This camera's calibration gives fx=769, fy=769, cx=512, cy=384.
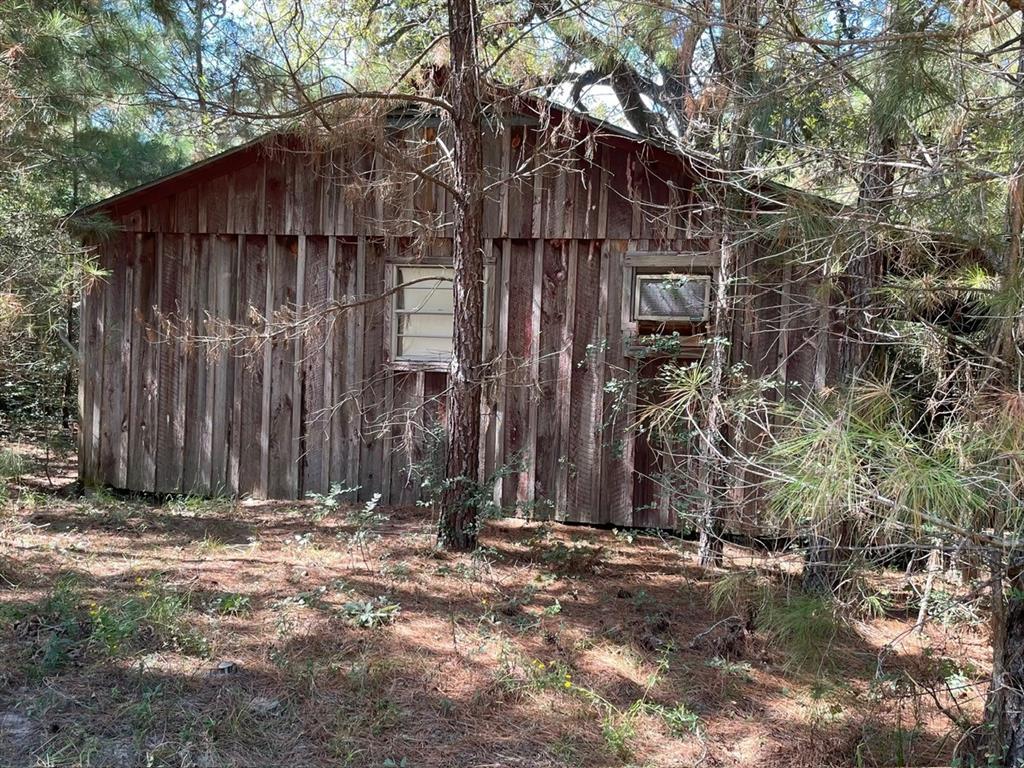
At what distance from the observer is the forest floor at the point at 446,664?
3182 millimetres

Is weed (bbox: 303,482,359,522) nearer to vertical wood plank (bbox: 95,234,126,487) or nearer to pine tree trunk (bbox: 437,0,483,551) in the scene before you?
pine tree trunk (bbox: 437,0,483,551)

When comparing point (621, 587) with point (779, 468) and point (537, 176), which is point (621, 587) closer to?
point (779, 468)

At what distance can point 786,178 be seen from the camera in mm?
4461

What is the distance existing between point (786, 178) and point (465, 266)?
209 centimetres

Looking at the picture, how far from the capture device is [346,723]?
328cm

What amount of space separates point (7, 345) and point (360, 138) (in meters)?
3.15

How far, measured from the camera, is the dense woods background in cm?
251

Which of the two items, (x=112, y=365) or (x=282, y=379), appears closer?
(x=282, y=379)

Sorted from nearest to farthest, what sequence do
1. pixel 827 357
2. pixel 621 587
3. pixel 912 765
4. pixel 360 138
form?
1. pixel 912 765
2. pixel 360 138
3. pixel 621 587
4. pixel 827 357

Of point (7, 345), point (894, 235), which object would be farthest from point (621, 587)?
point (7, 345)

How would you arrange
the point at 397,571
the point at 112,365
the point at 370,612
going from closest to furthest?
the point at 370,612, the point at 397,571, the point at 112,365

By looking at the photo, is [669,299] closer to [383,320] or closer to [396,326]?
[396,326]

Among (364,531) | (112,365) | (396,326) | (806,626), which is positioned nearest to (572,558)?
(364,531)

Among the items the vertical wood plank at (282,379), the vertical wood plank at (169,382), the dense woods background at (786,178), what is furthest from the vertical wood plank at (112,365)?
the vertical wood plank at (282,379)
